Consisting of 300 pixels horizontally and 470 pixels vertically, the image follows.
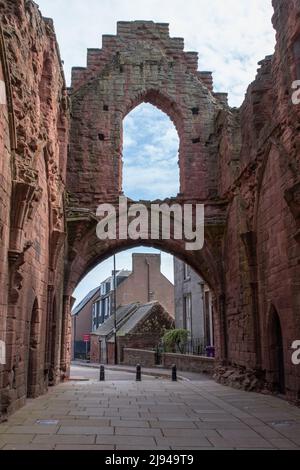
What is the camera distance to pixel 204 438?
19.6 ft

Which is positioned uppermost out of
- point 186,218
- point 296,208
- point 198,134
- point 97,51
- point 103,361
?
point 97,51

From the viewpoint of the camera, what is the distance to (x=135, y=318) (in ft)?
105

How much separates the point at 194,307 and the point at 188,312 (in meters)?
1.52

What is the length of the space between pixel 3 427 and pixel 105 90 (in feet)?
38.8

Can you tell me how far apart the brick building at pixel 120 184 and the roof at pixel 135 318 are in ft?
51.6

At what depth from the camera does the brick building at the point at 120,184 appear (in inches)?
316

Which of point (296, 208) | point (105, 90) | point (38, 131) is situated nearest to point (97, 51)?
point (105, 90)

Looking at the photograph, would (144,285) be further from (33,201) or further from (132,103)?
(33,201)

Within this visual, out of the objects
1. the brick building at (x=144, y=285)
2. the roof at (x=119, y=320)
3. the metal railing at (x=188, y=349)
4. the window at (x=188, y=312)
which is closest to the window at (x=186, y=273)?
the window at (x=188, y=312)

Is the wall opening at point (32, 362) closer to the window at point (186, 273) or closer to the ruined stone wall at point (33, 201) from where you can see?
the ruined stone wall at point (33, 201)
